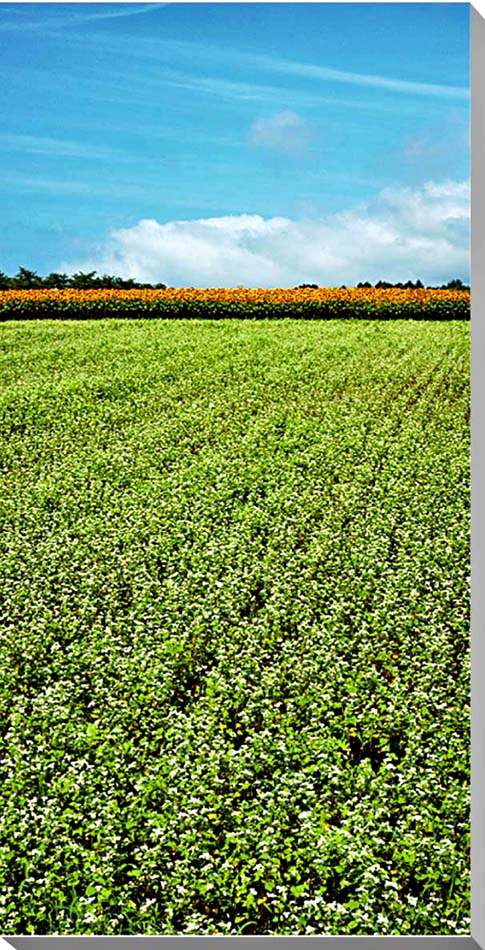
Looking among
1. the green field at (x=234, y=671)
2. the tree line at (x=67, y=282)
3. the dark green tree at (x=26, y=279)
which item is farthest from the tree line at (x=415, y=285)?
the green field at (x=234, y=671)

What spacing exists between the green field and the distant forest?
719cm

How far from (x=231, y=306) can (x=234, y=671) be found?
10.6 meters

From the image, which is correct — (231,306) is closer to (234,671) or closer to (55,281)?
(55,281)

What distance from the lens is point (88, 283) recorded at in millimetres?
15219

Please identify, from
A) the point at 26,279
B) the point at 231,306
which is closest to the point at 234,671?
the point at 231,306

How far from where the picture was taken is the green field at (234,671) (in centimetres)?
269

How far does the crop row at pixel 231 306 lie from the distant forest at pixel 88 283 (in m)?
0.68

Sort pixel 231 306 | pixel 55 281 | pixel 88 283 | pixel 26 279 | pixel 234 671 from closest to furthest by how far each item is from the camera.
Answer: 1. pixel 234 671
2. pixel 231 306
3. pixel 26 279
4. pixel 55 281
5. pixel 88 283

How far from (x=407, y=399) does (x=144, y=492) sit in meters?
3.18

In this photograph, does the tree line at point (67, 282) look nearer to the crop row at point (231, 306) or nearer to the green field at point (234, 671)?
the crop row at point (231, 306)

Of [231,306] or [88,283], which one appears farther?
[88,283]

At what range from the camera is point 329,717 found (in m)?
3.49

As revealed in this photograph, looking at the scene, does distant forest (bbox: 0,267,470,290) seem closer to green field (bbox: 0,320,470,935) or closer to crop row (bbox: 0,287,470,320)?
crop row (bbox: 0,287,470,320)
